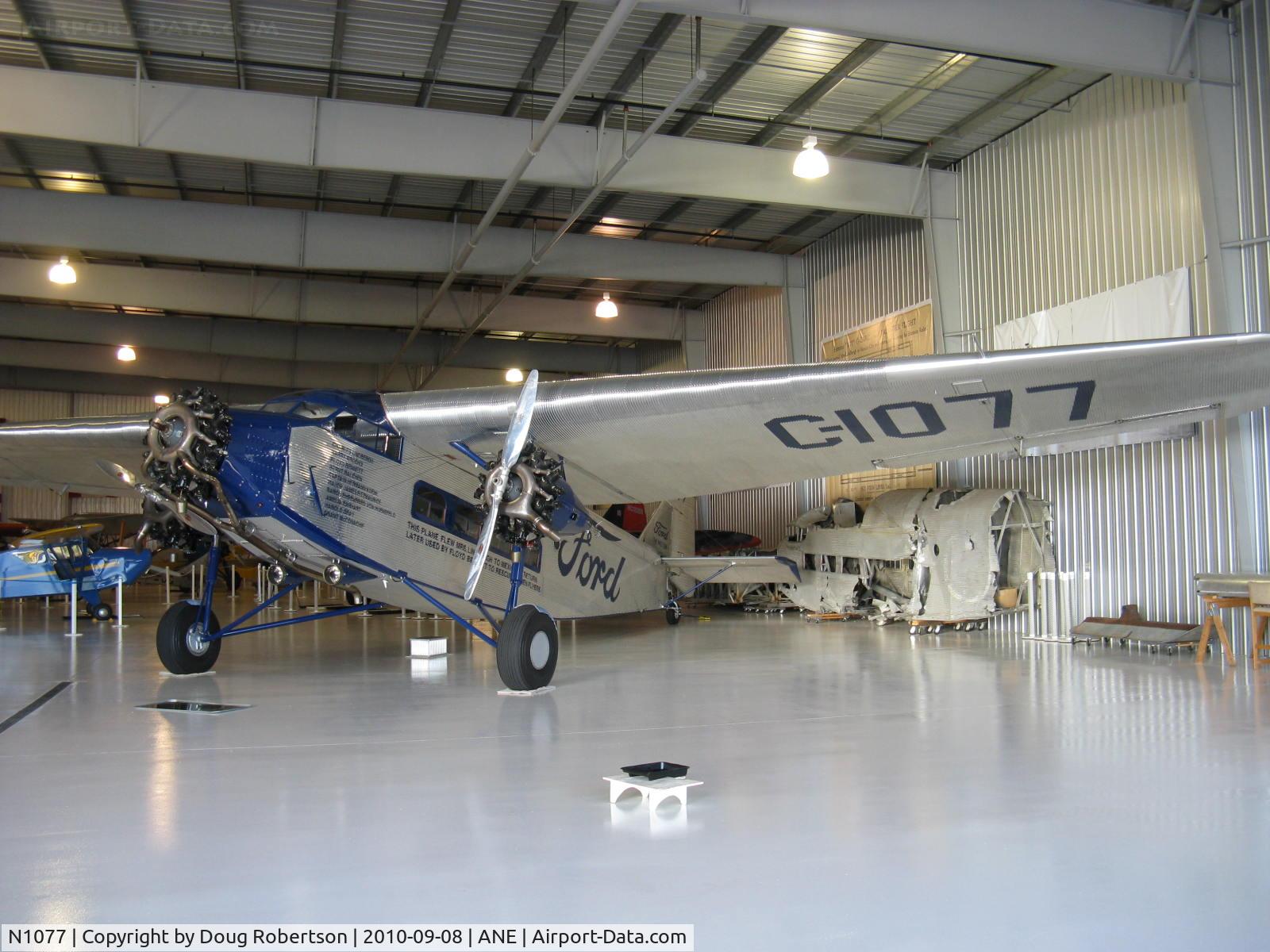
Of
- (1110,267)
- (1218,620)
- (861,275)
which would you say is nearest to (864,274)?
(861,275)

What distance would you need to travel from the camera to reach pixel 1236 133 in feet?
36.2

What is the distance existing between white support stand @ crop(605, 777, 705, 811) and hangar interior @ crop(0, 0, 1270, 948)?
246mm

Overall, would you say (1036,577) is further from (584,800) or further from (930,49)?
(584,800)

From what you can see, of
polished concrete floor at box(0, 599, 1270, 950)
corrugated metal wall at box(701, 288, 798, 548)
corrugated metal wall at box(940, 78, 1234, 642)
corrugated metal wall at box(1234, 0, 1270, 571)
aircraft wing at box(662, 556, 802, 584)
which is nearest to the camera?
polished concrete floor at box(0, 599, 1270, 950)

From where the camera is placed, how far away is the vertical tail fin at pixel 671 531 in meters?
16.7

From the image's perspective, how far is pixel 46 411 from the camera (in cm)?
3325

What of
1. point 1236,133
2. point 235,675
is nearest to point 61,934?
point 235,675

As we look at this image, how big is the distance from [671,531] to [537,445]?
8.38m

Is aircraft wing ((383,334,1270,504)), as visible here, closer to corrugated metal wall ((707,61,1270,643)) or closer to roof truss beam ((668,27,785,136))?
corrugated metal wall ((707,61,1270,643))

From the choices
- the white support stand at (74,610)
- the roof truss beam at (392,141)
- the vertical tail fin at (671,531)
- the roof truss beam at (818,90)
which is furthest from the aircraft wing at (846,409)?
the white support stand at (74,610)

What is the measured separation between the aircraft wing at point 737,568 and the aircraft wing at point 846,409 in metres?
4.93

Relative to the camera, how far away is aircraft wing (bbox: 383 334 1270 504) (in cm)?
724

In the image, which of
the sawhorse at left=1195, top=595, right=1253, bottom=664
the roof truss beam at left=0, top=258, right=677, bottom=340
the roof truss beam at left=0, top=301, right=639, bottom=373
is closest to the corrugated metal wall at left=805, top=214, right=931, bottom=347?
the roof truss beam at left=0, top=258, right=677, bottom=340

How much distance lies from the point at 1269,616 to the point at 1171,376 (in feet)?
13.6
